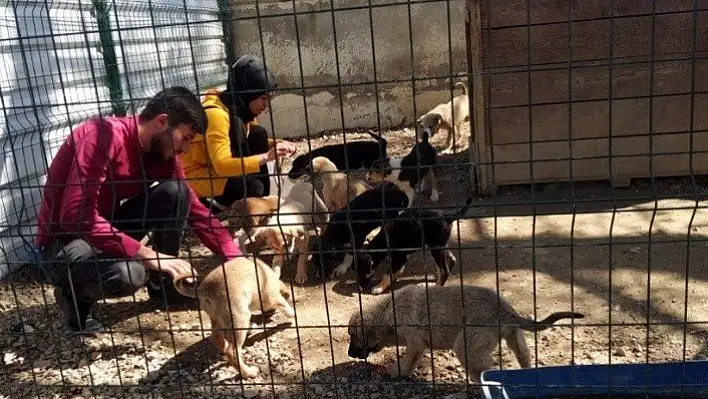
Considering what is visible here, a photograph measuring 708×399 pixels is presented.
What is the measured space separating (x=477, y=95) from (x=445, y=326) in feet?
12.7

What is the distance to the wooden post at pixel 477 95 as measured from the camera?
637 centimetres

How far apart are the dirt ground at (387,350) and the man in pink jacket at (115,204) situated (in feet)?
1.05

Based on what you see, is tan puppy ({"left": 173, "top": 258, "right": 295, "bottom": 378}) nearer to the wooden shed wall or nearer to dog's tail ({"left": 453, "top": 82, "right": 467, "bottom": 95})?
the wooden shed wall

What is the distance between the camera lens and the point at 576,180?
6883mm

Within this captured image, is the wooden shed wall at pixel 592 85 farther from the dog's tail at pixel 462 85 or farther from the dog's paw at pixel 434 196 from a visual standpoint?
the dog's tail at pixel 462 85

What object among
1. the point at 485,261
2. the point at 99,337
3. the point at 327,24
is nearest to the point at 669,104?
the point at 485,261

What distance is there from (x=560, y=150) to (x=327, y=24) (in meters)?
6.10

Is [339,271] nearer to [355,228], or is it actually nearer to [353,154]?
[355,228]

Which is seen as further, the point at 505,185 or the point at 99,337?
the point at 505,185

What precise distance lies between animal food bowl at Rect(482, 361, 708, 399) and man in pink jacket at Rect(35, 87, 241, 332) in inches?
67.6

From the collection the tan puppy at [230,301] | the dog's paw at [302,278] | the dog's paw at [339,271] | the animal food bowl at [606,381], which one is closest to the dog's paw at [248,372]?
the tan puppy at [230,301]

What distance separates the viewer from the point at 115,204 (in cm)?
404

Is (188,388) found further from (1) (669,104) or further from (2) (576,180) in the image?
(1) (669,104)

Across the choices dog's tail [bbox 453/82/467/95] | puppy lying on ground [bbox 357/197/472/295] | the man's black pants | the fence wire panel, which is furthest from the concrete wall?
the man's black pants
